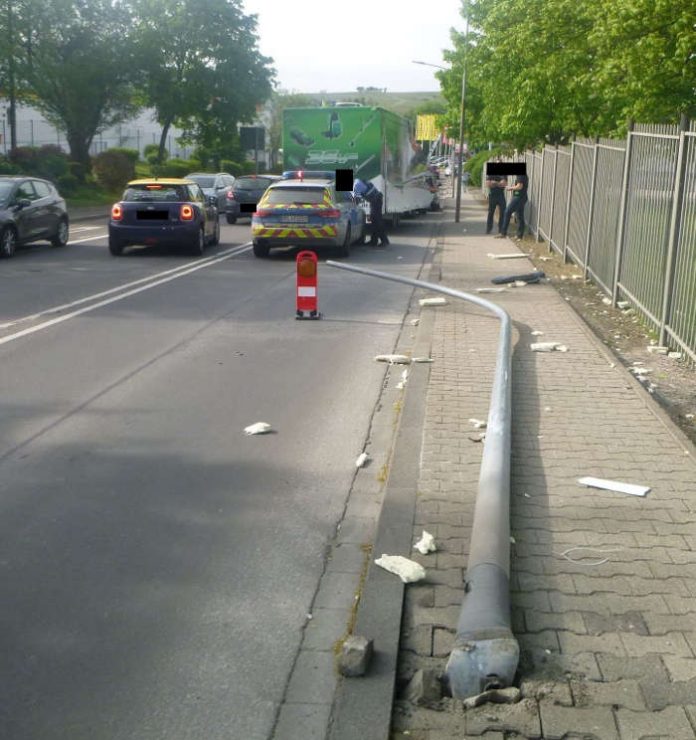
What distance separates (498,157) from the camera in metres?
Answer: 41.7

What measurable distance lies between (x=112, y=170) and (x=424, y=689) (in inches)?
1854

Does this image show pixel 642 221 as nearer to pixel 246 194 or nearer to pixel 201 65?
pixel 246 194

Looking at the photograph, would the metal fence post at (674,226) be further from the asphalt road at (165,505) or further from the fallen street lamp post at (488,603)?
the fallen street lamp post at (488,603)

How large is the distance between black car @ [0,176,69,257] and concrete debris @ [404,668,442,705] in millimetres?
17887

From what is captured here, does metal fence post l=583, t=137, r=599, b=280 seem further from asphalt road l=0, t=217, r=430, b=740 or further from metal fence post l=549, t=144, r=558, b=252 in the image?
metal fence post l=549, t=144, r=558, b=252

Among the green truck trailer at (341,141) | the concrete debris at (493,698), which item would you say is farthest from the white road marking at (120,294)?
the concrete debris at (493,698)

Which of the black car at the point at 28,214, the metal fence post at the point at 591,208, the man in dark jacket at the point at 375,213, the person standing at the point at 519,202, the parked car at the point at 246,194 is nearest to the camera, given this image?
the metal fence post at the point at 591,208

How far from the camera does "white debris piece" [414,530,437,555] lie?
17.1ft

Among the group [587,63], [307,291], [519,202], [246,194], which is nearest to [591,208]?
[587,63]

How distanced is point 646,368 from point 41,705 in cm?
775

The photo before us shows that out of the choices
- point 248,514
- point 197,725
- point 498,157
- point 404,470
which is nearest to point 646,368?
point 404,470

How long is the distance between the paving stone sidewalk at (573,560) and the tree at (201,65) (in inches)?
2136

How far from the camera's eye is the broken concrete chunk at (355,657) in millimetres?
3977

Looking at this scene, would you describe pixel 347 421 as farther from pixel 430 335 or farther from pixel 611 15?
pixel 611 15
